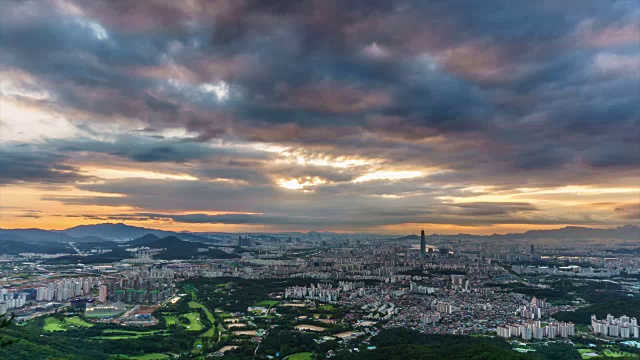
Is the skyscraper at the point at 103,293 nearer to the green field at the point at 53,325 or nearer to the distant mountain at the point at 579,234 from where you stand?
the green field at the point at 53,325

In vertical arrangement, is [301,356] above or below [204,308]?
above

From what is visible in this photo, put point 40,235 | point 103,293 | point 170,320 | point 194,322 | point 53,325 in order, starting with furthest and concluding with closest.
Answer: point 40,235 → point 103,293 → point 170,320 → point 194,322 → point 53,325

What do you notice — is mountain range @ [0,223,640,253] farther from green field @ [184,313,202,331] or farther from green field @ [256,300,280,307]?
green field @ [184,313,202,331]

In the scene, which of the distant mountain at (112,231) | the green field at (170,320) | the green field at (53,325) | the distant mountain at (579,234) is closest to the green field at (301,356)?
the green field at (170,320)

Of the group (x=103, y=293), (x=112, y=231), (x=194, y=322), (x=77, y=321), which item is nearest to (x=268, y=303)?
(x=194, y=322)

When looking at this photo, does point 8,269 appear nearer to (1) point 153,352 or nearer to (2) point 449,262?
(1) point 153,352

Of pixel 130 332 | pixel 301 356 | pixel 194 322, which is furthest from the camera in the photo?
pixel 194 322

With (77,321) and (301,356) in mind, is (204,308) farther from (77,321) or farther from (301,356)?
(301,356)
